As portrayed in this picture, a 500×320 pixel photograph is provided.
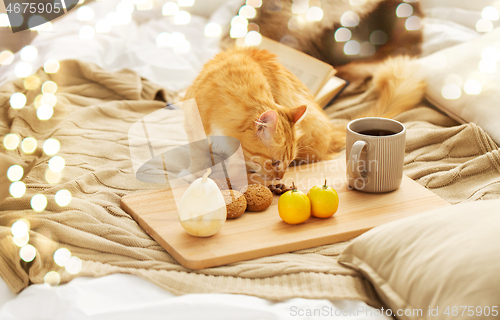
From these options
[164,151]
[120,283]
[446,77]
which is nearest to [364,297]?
[120,283]

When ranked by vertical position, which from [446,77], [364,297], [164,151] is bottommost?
[164,151]

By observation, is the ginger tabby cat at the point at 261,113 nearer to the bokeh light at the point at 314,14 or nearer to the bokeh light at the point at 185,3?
the bokeh light at the point at 314,14

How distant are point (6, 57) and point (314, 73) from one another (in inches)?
51.9

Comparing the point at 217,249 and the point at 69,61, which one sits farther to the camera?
the point at 69,61

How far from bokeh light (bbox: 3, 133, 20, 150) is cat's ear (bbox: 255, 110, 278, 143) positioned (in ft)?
2.68

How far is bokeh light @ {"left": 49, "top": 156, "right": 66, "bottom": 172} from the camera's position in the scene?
1.21 metres

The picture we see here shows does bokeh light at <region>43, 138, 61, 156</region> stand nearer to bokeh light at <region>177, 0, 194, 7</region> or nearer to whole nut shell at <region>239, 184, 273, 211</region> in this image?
whole nut shell at <region>239, 184, 273, 211</region>

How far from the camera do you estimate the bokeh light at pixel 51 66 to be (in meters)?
1.66

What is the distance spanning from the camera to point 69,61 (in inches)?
67.9

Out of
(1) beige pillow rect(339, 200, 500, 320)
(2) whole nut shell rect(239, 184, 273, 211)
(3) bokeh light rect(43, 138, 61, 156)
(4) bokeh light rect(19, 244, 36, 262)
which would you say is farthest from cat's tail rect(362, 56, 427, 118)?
(4) bokeh light rect(19, 244, 36, 262)

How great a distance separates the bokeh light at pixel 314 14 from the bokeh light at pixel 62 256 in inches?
59.1

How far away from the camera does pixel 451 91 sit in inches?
56.8

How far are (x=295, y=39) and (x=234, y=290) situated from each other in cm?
143

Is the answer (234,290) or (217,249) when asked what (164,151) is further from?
(234,290)
